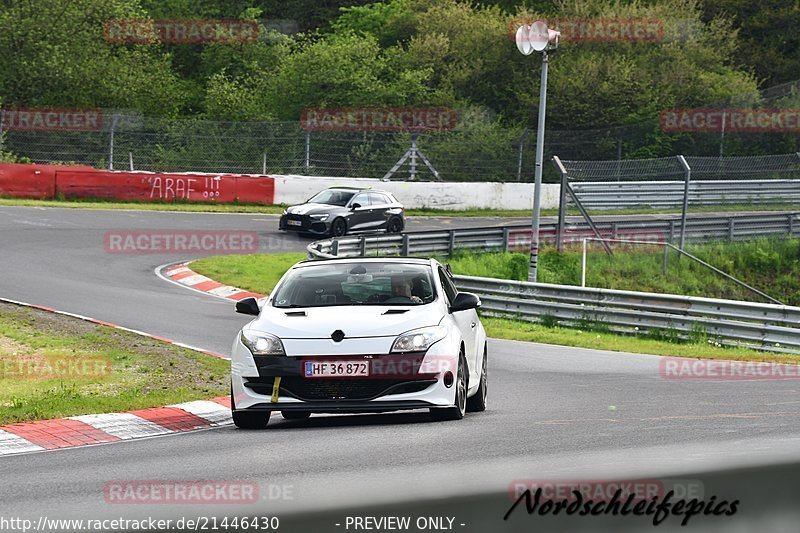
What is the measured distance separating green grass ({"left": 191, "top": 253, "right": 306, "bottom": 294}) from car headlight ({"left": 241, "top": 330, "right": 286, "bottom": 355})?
1446 centimetres

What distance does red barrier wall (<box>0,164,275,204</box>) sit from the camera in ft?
116

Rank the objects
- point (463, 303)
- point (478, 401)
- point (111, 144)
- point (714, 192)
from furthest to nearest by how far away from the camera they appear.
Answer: point (111, 144), point (714, 192), point (478, 401), point (463, 303)

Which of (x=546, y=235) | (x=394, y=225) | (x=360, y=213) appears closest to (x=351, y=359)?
(x=546, y=235)

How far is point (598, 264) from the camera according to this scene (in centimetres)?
2741

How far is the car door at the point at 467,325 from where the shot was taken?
33.2 feet

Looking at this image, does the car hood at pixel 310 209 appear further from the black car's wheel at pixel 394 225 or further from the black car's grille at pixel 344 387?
the black car's grille at pixel 344 387

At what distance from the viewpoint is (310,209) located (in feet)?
104

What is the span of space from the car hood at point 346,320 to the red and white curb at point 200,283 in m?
13.5

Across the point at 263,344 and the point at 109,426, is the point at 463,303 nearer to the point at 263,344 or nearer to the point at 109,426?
the point at 263,344

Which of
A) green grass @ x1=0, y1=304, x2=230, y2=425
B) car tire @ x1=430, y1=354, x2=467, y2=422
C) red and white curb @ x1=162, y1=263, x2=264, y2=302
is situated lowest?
red and white curb @ x1=162, y1=263, x2=264, y2=302

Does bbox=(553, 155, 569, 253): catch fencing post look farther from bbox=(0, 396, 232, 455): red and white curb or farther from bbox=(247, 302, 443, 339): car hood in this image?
bbox=(247, 302, 443, 339): car hood

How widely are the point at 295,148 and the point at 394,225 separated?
7196mm

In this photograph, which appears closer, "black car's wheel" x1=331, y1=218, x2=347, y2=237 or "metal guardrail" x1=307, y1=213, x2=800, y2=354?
"metal guardrail" x1=307, y1=213, x2=800, y2=354

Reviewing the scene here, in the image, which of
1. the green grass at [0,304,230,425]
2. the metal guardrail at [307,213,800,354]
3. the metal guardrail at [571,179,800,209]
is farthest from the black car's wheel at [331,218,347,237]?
the green grass at [0,304,230,425]
